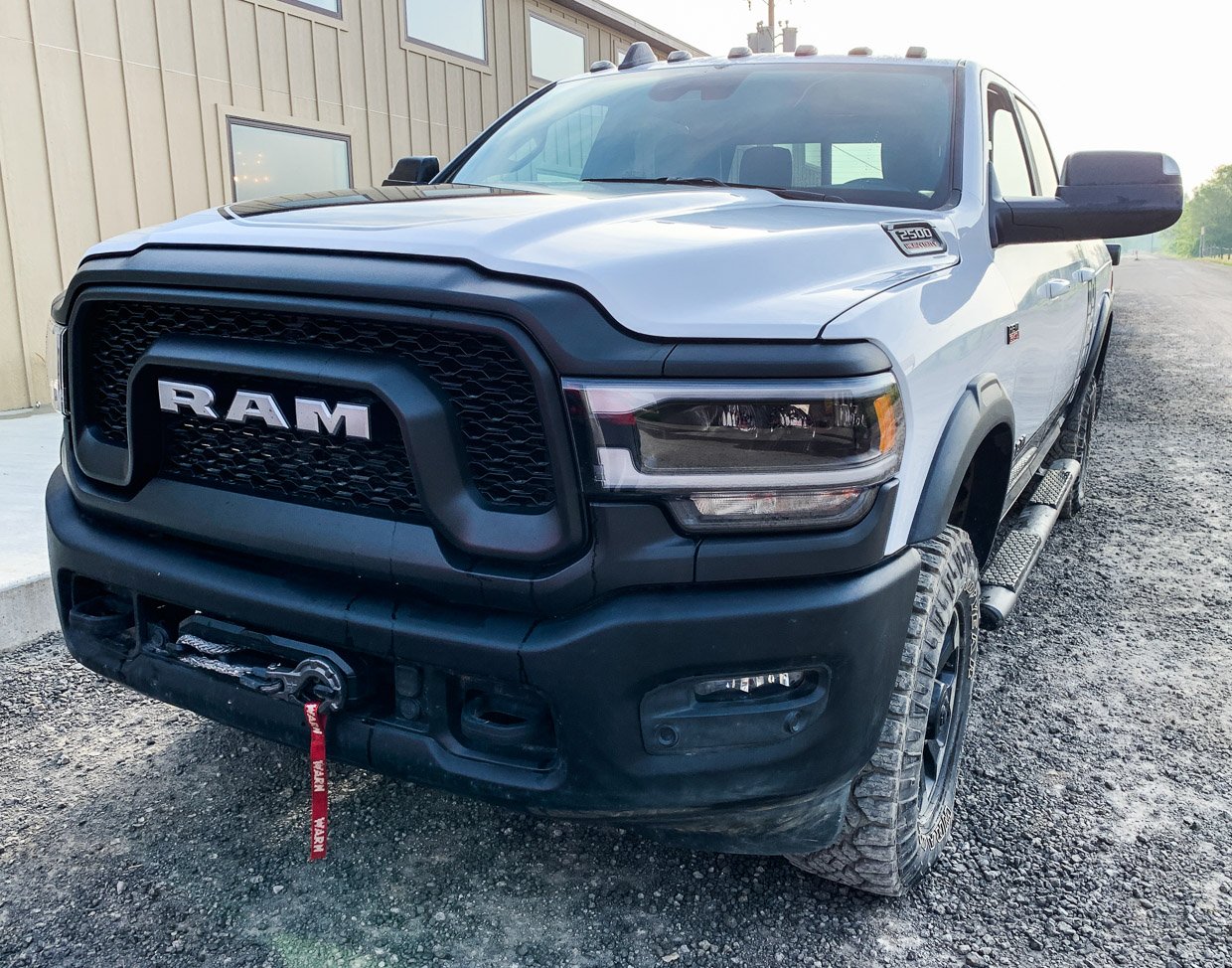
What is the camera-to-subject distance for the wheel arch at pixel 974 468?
1829 mm

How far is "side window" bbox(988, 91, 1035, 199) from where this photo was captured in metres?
3.17

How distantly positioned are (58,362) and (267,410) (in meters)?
0.73

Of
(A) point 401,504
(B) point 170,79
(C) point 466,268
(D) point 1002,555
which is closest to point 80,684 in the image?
(A) point 401,504

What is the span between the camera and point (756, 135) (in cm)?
293

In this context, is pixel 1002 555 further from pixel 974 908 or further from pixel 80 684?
pixel 80 684

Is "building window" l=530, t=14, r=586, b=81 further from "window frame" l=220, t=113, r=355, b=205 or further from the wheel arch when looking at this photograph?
the wheel arch

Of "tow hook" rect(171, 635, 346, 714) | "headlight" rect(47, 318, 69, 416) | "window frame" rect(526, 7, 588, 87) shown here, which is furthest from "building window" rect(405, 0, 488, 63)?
"tow hook" rect(171, 635, 346, 714)

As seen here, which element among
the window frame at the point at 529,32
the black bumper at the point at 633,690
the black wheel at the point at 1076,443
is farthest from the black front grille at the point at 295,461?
the window frame at the point at 529,32

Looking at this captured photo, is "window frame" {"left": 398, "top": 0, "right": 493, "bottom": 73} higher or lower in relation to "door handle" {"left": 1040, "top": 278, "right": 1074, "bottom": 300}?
higher

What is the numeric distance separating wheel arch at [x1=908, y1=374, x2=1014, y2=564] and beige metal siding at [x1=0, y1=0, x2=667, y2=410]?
6572 millimetres

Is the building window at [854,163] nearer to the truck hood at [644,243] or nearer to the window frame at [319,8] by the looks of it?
the truck hood at [644,243]

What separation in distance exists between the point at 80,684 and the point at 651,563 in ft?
7.68

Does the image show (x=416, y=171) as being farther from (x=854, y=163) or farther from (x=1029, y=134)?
(x=1029, y=134)

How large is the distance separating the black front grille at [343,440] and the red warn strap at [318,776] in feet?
1.23
